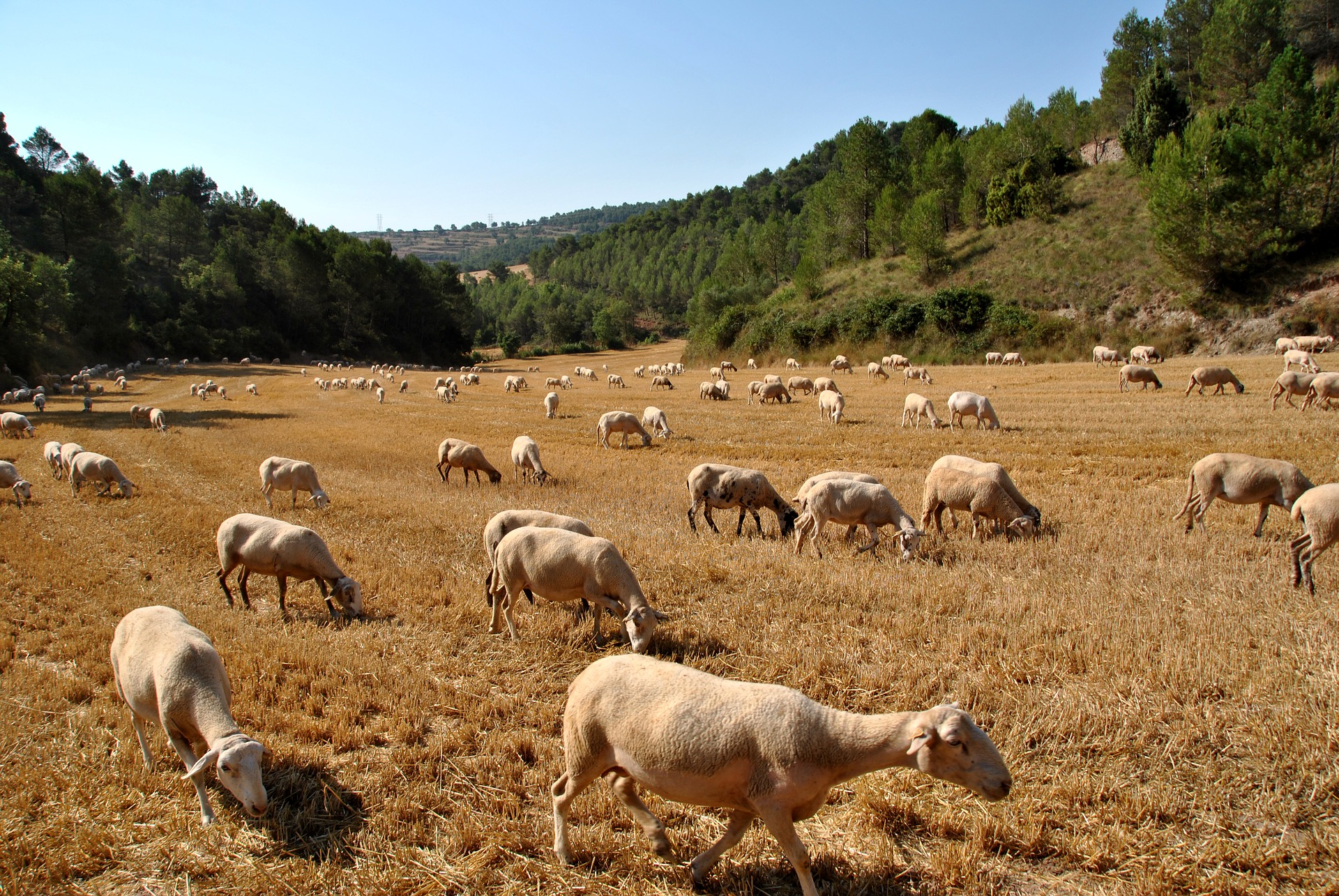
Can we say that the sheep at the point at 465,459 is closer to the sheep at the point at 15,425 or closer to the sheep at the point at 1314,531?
the sheep at the point at 1314,531

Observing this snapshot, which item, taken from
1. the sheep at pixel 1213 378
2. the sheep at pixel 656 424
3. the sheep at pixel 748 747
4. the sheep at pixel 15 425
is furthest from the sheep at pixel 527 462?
the sheep at pixel 1213 378

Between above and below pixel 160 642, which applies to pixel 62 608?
below

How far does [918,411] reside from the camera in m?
24.9

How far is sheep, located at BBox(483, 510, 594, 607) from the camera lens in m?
9.30

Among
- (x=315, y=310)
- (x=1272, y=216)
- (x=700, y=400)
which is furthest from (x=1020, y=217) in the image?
(x=315, y=310)

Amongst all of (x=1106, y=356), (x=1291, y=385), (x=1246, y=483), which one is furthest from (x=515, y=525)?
(x=1106, y=356)

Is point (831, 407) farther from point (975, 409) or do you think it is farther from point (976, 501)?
point (976, 501)

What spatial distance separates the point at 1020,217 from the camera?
66.9m

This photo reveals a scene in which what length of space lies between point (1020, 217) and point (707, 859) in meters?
75.5

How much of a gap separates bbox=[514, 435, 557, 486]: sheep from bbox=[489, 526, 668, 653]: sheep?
9.61 m

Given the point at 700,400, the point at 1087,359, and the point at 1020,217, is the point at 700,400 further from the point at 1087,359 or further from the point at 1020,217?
the point at 1020,217

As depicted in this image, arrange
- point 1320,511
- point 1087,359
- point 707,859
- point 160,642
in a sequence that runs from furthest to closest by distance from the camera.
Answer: point 1087,359
point 1320,511
point 160,642
point 707,859

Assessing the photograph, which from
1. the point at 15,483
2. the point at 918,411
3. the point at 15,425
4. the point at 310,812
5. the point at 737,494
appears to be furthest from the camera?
the point at 15,425

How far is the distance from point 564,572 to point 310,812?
11.1ft
